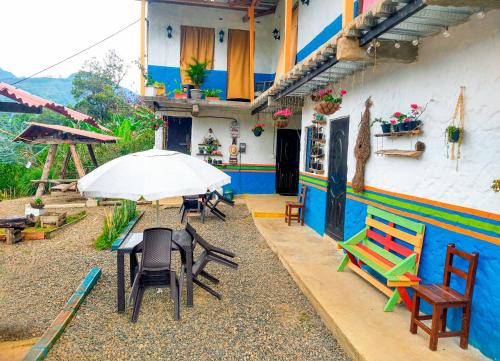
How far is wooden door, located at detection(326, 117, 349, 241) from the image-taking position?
6.34 meters

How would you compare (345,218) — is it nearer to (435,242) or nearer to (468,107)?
(435,242)

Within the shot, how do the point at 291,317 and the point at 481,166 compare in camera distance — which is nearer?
the point at 481,166

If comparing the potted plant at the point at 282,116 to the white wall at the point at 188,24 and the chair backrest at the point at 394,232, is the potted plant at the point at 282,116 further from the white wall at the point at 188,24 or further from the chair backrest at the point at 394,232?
the white wall at the point at 188,24

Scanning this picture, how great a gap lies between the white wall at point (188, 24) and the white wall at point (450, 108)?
27.4ft

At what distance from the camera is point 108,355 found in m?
3.25

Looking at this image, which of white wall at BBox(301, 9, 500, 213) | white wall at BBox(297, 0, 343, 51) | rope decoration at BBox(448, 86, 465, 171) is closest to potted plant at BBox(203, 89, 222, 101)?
white wall at BBox(297, 0, 343, 51)

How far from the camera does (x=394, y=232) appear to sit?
14.4 ft

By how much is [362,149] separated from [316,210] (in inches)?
103

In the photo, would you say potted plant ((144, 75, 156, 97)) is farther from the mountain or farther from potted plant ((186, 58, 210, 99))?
the mountain

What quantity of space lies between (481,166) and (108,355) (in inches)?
153

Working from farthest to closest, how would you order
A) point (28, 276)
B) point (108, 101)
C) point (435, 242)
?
point (108, 101), point (28, 276), point (435, 242)

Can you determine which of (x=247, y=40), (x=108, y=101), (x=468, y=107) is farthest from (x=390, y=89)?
(x=108, y=101)

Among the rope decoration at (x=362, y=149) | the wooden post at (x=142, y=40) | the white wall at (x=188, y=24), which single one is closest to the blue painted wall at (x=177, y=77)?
the white wall at (x=188, y=24)

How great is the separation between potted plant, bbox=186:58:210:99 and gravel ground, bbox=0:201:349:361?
635 cm
